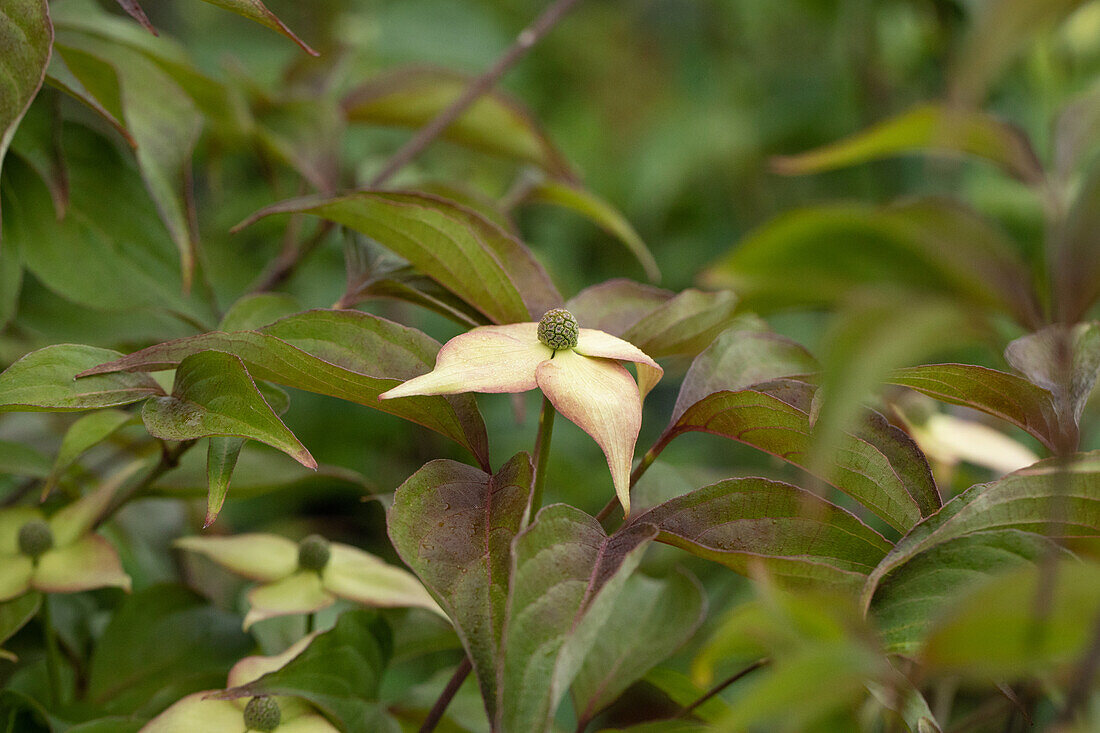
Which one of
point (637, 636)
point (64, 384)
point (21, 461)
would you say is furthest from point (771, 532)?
point (21, 461)

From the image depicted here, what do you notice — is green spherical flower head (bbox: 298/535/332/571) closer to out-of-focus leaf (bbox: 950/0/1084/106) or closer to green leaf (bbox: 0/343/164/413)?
green leaf (bbox: 0/343/164/413)

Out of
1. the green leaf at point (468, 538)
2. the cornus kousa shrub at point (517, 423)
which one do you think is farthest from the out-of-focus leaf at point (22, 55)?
the green leaf at point (468, 538)

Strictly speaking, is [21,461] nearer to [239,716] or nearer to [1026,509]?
[239,716]

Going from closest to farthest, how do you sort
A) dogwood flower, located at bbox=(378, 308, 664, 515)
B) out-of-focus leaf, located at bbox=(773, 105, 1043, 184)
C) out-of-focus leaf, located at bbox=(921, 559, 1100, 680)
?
out-of-focus leaf, located at bbox=(921, 559, 1100, 680)
dogwood flower, located at bbox=(378, 308, 664, 515)
out-of-focus leaf, located at bbox=(773, 105, 1043, 184)

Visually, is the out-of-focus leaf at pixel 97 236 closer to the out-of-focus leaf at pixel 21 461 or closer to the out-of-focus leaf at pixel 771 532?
the out-of-focus leaf at pixel 21 461

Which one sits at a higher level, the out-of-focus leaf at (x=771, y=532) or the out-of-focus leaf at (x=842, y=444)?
the out-of-focus leaf at (x=842, y=444)

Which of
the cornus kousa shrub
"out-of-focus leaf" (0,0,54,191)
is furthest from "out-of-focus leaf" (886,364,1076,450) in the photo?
"out-of-focus leaf" (0,0,54,191)
